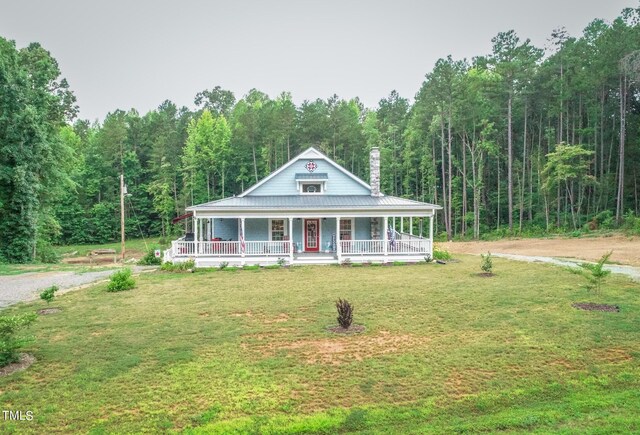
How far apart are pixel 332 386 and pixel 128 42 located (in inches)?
1264

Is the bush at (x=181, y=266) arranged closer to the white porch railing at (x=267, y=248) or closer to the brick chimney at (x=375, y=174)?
the white porch railing at (x=267, y=248)

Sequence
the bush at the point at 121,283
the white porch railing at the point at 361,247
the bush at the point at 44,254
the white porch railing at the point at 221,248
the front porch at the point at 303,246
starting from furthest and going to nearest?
the bush at the point at 44,254 < the white porch railing at the point at 361,247 < the white porch railing at the point at 221,248 < the front porch at the point at 303,246 < the bush at the point at 121,283

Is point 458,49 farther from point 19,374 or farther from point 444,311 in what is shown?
point 19,374

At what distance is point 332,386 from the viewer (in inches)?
227

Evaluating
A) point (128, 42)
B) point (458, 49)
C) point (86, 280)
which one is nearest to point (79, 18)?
point (128, 42)

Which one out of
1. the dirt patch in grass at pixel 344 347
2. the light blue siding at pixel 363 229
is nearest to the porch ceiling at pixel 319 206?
the light blue siding at pixel 363 229

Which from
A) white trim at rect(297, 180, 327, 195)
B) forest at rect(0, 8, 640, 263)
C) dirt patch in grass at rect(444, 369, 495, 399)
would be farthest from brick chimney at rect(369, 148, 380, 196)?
forest at rect(0, 8, 640, 263)

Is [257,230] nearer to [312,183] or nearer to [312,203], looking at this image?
[312,203]

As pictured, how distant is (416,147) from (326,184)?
1058 inches

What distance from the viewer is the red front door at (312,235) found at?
69.3 ft

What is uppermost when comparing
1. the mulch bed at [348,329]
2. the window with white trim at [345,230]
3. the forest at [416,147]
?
the forest at [416,147]

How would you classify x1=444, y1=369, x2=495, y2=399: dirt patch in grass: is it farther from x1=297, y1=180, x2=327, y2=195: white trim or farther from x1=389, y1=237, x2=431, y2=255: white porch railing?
x1=297, y1=180, x2=327, y2=195: white trim

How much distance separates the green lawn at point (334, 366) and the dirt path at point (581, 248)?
32.2ft

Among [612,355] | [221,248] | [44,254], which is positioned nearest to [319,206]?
[221,248]
